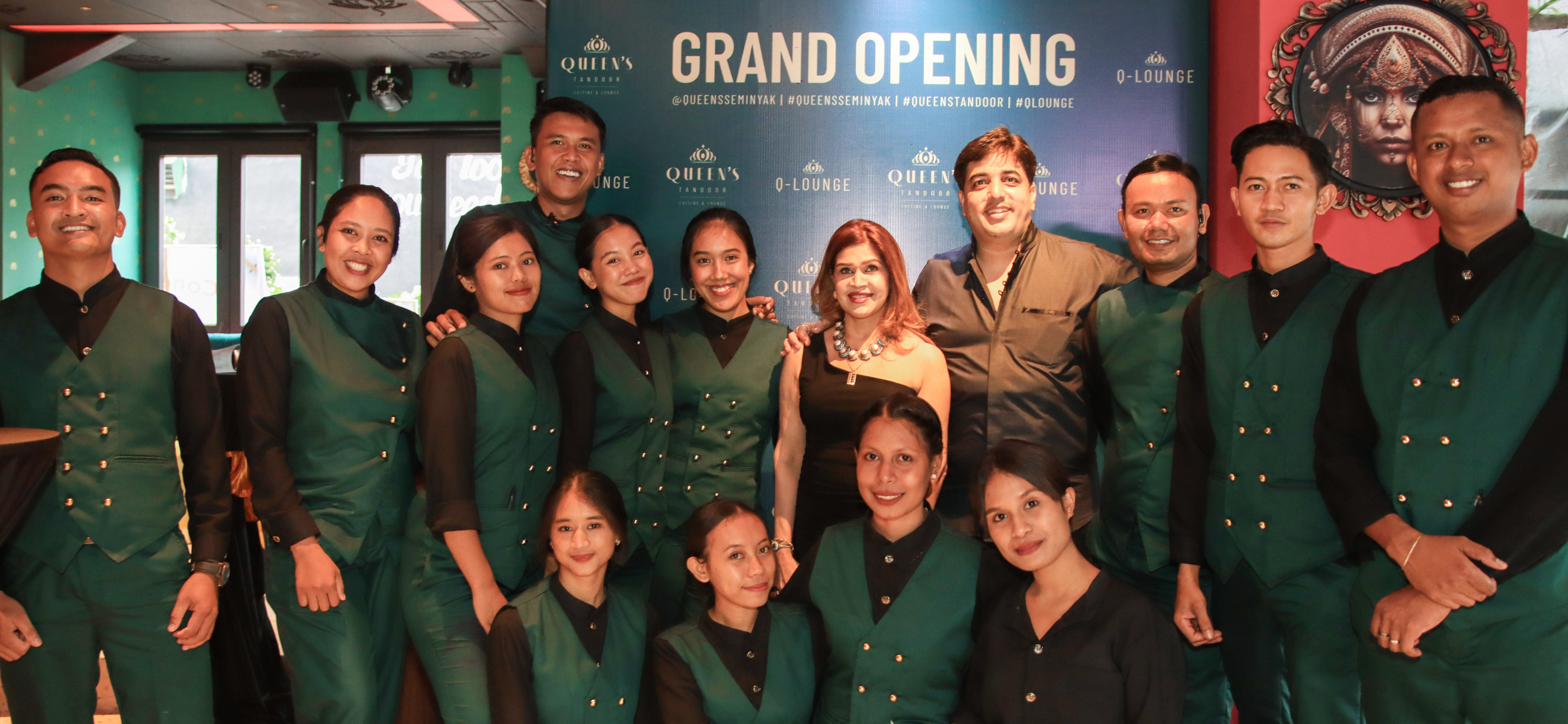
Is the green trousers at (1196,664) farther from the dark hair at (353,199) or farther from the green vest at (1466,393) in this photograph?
the dark hair at (353,199)

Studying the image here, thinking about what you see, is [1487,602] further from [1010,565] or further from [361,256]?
[361,256]

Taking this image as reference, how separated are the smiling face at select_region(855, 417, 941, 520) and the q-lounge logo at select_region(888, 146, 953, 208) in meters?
1.59

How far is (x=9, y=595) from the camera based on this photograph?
87.0 inches

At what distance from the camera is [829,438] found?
2617 mm

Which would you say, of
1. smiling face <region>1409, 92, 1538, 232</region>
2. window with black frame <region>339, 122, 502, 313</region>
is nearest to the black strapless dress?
smiling face <region>1409, 92, 1538, 232</region>

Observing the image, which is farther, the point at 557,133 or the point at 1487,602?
the point at 557,133

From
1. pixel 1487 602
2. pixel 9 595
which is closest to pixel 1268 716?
pixel 1487 602

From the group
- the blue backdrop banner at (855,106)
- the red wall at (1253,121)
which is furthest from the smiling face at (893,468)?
the red wall at (1253,121)

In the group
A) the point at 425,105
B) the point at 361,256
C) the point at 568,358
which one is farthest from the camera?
the point at 425,105

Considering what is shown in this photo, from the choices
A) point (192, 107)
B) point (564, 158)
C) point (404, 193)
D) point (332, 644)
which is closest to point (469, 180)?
point (404, 193)

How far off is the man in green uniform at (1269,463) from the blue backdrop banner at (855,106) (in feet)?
4.76

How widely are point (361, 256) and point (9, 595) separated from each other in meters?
1.10

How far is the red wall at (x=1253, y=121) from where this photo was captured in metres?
3.04

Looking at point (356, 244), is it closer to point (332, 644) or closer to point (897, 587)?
point (332, 644)
